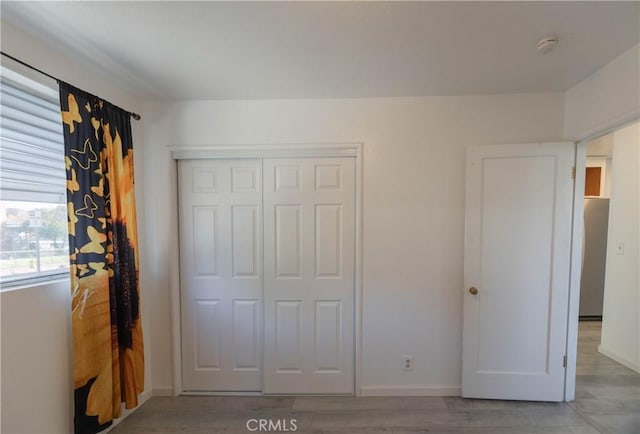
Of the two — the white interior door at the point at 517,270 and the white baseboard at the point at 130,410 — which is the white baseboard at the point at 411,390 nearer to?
the white interior door at the point at 517,270

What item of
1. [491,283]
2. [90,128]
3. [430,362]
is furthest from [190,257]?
[491,283]

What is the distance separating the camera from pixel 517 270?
2064 millimetres

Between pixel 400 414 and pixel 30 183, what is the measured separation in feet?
9.11

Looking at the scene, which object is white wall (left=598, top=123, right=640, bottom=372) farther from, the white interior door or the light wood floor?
the white interior door

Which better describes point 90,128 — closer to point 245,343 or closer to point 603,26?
point 245,343

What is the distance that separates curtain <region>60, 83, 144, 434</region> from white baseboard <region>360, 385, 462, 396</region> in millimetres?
1751

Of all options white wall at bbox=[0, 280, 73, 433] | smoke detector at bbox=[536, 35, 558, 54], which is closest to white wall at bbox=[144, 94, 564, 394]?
smoke detector at bbox=[536, 35, 558, 54]

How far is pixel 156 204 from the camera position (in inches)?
87.0

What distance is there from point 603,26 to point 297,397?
306 cm

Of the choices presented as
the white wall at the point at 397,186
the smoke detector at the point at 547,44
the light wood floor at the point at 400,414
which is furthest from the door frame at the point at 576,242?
the smoke detector at the point at 547,44

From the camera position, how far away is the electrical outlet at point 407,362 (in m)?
2.19

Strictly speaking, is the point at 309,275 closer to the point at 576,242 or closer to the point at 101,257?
the point at 101,257

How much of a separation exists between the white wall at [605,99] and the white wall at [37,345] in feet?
10.7

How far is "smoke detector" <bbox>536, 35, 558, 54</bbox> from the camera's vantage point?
4.62 feet
